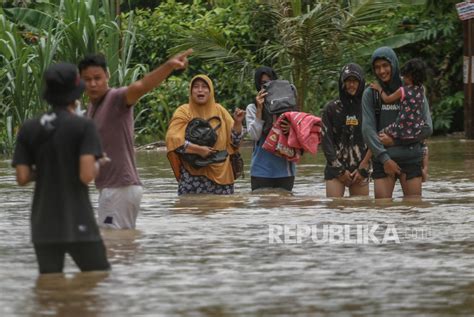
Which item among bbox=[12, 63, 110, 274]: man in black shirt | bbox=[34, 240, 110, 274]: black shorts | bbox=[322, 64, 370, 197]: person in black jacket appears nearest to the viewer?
bbox=[12, 63, 110, 274]: man in black shirt

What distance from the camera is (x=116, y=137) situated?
9758 mm

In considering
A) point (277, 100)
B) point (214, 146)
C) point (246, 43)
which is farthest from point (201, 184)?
point (246, 43)

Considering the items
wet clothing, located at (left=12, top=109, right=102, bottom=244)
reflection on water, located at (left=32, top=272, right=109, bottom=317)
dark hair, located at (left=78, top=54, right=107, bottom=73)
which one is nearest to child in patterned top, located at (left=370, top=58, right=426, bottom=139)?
dark hair, located at (left=78, top=54, right=107, bottom=73)

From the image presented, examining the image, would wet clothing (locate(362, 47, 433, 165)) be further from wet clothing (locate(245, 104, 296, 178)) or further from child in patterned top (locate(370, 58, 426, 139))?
wet clothing (locate(245, 104, 296, 178))

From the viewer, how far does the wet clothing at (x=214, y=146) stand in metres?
13.8

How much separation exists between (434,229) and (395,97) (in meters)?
2.23

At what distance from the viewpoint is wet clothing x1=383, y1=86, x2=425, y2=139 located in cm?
1284

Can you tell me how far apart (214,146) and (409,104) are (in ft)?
6.82

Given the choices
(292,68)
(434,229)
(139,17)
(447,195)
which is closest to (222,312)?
(434,229)

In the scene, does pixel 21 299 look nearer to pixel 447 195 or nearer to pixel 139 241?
pixel 139 241

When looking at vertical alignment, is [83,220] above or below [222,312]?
above

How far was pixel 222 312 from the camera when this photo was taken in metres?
7.31

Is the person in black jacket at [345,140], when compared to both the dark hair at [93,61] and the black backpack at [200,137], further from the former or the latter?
the dark hair at [93,61]

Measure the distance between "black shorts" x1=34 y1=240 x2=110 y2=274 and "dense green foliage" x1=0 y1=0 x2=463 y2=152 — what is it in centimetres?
1312
